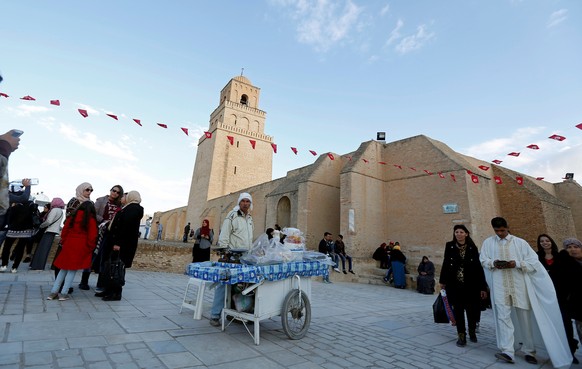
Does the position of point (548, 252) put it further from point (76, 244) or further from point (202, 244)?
point (202, 244)

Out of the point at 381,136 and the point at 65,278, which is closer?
the point at 65,278

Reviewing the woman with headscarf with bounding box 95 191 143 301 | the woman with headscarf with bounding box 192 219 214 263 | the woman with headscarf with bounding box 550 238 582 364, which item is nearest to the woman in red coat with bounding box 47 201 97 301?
the woman with headscarf with bounding box 95 191 143 301

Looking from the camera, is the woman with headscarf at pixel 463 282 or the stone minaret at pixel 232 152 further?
the stone minaret at pixel 232 152

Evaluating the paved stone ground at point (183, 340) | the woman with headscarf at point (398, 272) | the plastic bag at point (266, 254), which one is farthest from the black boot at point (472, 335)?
the woman with headscarf at point (398, 272)

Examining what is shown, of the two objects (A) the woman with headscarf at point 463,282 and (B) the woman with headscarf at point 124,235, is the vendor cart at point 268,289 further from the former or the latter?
(A) the woman with headscarf at point 463,282

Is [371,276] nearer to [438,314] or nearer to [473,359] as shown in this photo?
[438,314]

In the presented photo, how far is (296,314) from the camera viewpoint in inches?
142

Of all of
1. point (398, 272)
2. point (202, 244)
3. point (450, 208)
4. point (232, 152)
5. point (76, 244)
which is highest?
point (232, 152)

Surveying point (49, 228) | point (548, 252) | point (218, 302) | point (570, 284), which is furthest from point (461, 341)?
point (49, 228)

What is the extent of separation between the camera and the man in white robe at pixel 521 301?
3314mm

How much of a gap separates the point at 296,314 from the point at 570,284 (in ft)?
11.4

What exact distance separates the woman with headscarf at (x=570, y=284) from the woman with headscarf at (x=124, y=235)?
608 centimetres

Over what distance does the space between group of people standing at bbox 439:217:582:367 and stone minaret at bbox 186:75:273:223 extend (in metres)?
28.3

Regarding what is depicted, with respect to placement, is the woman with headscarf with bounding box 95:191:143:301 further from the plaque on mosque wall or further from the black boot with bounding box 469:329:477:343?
the plaque on mosque wall
